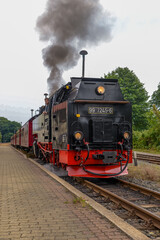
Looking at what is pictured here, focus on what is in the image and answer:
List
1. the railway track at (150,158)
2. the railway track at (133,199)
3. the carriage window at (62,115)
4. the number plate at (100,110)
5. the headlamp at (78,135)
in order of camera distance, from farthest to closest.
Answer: the railway track at (150,158) → the carriage window at (62,115) → the number plate at (100,110) → the headlamp at (78,135) → the railway track at (133,199)

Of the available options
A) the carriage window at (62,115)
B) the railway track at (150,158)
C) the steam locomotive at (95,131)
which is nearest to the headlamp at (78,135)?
the steam locomotive at (95,131)

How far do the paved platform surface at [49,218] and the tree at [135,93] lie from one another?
92.0ft

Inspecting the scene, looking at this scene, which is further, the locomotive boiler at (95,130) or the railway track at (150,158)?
the railway track at (150,158)

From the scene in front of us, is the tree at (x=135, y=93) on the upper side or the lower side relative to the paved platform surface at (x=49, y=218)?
upper

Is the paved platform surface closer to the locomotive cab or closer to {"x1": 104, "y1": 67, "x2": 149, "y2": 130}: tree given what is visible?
the locomotive cab

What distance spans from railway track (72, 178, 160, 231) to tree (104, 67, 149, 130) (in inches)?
1027

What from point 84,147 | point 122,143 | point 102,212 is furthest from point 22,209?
point 122,143

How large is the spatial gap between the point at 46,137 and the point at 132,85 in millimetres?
25987

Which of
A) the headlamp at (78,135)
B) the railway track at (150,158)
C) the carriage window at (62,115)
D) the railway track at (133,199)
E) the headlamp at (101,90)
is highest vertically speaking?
the headlamp at (101,90)

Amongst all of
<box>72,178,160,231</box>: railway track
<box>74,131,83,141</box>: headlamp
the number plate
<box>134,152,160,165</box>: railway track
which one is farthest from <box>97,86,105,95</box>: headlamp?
<box>134,152,160,165</box>: railway track

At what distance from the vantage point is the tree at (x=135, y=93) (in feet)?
110

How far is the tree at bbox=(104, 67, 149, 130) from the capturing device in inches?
1325

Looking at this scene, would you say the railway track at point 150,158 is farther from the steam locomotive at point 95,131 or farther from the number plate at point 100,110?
the number plate at point 100,110

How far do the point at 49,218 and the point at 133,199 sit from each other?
252 centimetres
